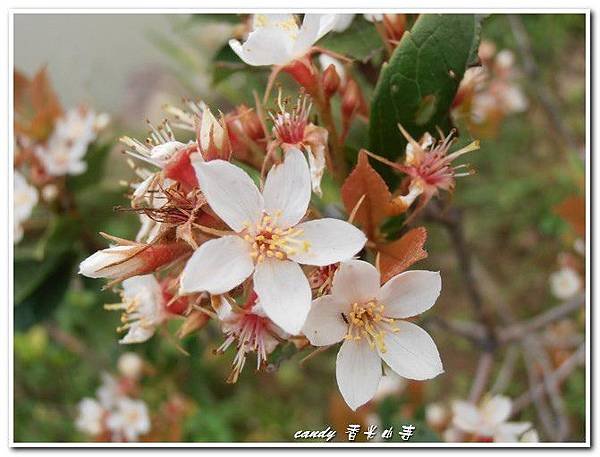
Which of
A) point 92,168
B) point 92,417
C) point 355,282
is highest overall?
point 92,168

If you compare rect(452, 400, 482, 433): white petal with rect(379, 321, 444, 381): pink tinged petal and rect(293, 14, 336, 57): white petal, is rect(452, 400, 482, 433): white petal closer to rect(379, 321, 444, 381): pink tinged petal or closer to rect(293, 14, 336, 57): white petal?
rect(379, 321, 444, 381): pink tinged petal

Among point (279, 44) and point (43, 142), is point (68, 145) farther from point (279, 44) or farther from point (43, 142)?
point (279, 44)

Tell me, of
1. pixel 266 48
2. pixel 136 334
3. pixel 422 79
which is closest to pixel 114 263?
pixel 136 334

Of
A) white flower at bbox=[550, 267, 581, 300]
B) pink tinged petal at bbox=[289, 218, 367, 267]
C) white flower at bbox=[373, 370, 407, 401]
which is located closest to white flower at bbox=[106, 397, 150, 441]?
white flower at bbox=[373, 370, 407, 401]

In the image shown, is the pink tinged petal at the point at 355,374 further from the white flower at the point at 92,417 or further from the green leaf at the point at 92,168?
the white flower at the point at 92,417

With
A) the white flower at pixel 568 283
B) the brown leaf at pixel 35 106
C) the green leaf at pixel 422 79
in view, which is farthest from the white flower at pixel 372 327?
the white flower at pixel 568 283
